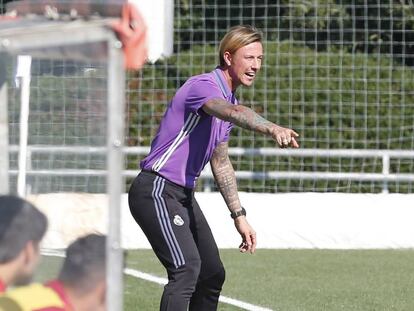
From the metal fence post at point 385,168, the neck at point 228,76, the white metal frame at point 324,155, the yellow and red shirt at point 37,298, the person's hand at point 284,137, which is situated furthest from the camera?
the metal fence post at point 385,168

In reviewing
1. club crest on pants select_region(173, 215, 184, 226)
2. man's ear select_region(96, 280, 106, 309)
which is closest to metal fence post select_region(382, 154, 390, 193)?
club crest on pants select_region(173, 215, 184, 226)

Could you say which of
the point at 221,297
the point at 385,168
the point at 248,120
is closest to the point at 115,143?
the point at 248,120

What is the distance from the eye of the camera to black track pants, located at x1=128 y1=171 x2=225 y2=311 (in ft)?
22.1

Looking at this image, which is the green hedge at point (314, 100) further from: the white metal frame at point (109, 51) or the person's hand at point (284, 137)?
the white metal frame at point (109, 51)

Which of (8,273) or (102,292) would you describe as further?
(8,273)

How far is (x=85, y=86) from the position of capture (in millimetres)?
4246

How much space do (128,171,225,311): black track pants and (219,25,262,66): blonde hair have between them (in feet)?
2.73

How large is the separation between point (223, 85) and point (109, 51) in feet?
10.1

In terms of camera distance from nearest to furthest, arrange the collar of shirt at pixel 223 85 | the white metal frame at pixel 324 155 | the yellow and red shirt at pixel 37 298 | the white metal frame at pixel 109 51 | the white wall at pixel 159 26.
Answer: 1. the white metal frame at pixel 109 51
2. the yellow and red shirt at pixel 37 298
3. the collar of shirt at pixel 223 85
4. the white metal frame at pixel 324 155
5. the white wall at pixel 159 26

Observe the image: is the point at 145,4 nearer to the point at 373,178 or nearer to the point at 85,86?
the point at 373,178

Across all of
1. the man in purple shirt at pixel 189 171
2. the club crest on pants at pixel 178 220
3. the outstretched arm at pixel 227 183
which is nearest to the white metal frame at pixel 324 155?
the outstretched arm at pixel 227 183

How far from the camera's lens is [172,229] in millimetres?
6832

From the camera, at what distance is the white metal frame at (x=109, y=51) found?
399 cm

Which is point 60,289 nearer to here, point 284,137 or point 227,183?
point 284,137
